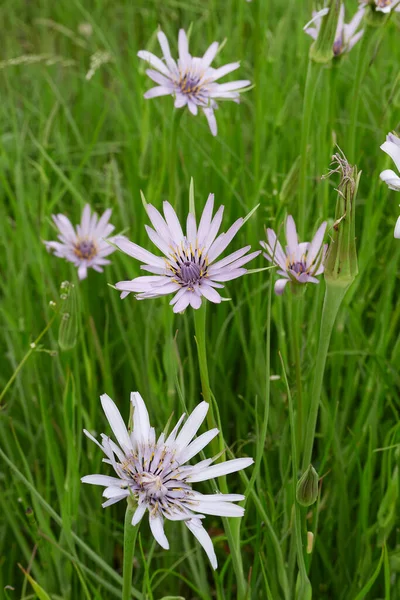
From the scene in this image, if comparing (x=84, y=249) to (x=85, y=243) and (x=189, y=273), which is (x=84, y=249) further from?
(x=189, y=273)

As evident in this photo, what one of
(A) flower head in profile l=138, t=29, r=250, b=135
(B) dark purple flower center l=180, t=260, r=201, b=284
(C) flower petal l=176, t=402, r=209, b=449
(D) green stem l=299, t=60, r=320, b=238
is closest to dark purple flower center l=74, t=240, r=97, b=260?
(A) flower head in profile l=138, t=29, r=250, b=135

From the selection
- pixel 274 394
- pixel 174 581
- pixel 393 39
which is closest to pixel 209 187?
pixel 274 394

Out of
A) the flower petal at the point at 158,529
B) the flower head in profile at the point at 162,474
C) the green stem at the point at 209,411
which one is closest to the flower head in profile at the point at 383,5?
the green stem at the point at 209,411

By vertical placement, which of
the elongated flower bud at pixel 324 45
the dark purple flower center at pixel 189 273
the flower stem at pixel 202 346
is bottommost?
the flower stem at pixel 202 346

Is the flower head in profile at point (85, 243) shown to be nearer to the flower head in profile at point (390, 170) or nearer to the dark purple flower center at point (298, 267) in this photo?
the dark purple flower center at point (298, 267)

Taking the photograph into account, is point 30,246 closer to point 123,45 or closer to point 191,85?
point 191,85

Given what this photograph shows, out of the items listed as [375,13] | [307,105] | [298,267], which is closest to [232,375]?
[298,267]
